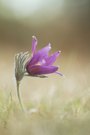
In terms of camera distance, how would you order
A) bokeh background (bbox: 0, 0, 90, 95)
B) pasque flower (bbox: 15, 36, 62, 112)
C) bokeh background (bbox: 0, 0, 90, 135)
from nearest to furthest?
bokeh background (bbox: 0, 0, 90, 135) < pasque flower (bbox: 15, 36, 62, 112) < bokeh background (bbox: 0, 0, 90, 95)

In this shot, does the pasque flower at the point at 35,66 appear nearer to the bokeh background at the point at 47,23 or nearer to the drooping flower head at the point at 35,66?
the drooping flower head at the point at 35,66

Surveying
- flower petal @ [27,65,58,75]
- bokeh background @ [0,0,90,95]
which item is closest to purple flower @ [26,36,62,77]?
flower petal @ [27,65,58,75]

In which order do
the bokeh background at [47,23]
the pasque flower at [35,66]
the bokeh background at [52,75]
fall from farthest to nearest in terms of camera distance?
the bokeh background at [47,23], the pasque flower at [35,66], the bokeh background at [52,75]

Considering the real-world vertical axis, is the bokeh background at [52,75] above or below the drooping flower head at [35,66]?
below

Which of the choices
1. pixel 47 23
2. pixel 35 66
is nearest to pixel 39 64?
pixel 35 66

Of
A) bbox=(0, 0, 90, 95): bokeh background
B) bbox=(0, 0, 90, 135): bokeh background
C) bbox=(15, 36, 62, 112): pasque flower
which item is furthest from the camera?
bbox=(0, 0, 90, 95): bokeh background

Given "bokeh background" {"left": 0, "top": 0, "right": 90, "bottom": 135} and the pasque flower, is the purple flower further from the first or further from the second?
"bokeh background" {"left": 0, "top": 0, "right": 90, "bottom": 135}

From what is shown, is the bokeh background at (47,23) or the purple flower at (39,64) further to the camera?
the bokeh background at (47,23)

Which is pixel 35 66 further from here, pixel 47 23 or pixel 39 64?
pixel 47 23

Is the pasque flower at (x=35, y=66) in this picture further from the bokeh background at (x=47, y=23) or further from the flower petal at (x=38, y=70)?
the bokeh background at (x=47, y=23)

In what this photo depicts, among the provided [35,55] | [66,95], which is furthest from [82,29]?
[35,55]

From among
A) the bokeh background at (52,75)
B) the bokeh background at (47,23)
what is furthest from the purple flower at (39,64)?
the bokeh background at (47,23)

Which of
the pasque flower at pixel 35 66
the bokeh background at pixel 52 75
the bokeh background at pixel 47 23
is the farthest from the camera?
the bokeh background at pixel 47 23
